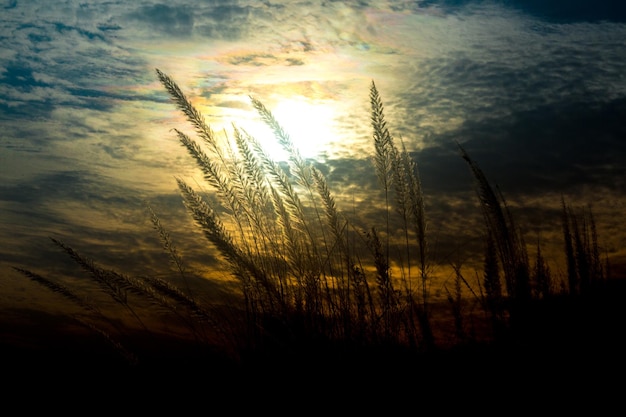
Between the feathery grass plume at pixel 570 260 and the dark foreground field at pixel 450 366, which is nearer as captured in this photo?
the dark foreground field at pixel 450 366

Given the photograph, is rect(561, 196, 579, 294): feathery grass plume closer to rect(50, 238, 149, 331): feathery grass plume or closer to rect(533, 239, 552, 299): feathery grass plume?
rect(533, 239, 552, 299): feathery grass plume

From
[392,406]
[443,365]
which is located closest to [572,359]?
[443,365]

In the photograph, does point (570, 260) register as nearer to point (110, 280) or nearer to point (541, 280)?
point (541, 280)

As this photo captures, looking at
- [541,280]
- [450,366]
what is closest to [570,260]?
[541,280]

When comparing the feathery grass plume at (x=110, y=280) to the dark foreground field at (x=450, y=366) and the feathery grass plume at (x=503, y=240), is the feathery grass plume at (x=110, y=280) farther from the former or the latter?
the feathery grass plume at (x=503, y=240)

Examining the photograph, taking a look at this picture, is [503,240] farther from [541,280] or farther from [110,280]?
[110,280]

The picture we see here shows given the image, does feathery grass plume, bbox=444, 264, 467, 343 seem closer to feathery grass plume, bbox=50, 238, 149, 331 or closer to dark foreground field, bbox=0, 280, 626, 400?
dark foreground field, bbox=0, 280, 626, 400

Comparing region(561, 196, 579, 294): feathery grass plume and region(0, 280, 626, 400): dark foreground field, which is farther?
region(561, 196, 579, 294): feathery grass plume

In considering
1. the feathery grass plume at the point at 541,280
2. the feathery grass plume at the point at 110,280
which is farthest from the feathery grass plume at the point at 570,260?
the feathery grass plume at the point at 110,280

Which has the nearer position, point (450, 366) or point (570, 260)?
point (450, 366)

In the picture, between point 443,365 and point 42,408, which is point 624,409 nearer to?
point 443,365

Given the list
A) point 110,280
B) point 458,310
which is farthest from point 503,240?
point 110,280

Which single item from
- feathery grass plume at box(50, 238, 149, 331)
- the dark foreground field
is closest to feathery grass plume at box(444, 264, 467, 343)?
the dark foreground field

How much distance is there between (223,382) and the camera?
1.98 meters
